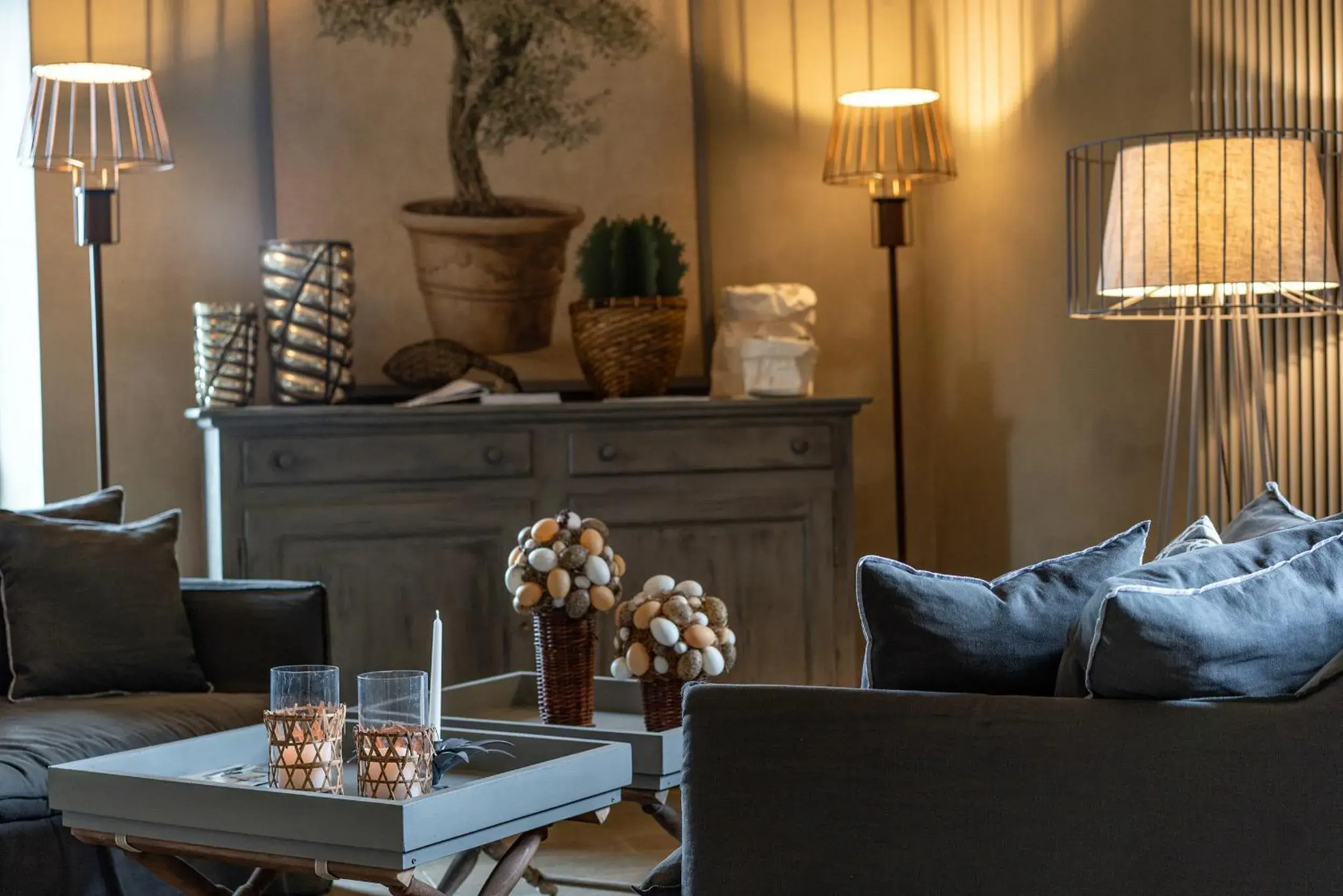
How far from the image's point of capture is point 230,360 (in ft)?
12.8

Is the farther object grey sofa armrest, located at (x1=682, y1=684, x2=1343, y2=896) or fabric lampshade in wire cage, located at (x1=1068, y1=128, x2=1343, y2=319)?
fabric lampshade in wire cage, located at (x1=1068, y1=128, x2=1343, y2=319)

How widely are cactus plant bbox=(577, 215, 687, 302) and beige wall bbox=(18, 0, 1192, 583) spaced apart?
0.43 metres

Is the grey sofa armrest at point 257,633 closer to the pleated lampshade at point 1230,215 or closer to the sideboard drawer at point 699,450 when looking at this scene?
the sideboard drawer at point 699,450

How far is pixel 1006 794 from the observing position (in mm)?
1718

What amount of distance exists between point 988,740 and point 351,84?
10.4 feet

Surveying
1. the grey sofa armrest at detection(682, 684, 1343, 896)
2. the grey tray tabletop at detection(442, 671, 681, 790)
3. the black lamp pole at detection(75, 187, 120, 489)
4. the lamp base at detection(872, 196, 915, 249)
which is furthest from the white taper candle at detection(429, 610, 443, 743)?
the lamp base at detection(872, 196, 915, 249)

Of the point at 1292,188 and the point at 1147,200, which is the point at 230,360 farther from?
the point at 1292,188

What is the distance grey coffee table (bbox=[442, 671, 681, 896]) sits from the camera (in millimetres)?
2527

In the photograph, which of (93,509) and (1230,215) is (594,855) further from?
(1230,215)

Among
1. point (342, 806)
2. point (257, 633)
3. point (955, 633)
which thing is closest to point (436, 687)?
point (342, 806)

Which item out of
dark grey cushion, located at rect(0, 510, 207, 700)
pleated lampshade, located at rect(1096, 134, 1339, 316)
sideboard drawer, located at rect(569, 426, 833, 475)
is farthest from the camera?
sideboard drawer, located at rect(569, 426, 833, 475)

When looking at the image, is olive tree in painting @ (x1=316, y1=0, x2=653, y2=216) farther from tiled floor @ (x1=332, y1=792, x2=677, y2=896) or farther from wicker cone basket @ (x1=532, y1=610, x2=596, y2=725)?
wicker cone basket @ (x1=532, y1=610, x2=596, y2=725)

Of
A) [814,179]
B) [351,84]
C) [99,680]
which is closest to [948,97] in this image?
[814,179]

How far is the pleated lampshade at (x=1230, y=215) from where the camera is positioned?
9.14 ft
